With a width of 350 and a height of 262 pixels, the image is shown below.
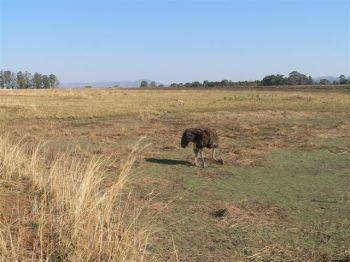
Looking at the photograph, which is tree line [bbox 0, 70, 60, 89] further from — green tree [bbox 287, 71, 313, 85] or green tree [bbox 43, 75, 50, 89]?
green tree [bbox 287, 71, 313, 85]

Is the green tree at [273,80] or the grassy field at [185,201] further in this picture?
the green tree at [273,80]

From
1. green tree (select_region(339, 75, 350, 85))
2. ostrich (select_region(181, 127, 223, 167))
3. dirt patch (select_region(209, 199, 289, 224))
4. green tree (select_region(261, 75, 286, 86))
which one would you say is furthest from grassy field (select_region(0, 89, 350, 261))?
green tree (select_region(261, 75, 286, 86))

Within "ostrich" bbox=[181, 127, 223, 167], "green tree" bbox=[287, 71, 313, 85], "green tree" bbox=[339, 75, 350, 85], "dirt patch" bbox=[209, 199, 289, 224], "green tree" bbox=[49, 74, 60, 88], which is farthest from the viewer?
"green tree" bbox=[49, 74, 60, 88]

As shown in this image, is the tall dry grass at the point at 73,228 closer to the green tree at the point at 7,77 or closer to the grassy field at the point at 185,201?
the grassy field at the point at 185,201

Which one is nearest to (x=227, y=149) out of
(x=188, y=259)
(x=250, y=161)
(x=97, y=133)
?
(x=250, y=161)

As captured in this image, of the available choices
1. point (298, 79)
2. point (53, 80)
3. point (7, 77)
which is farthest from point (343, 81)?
point (7, 77)

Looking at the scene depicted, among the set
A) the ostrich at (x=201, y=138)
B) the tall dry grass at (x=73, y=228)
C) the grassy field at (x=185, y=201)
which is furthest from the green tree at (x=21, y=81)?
the tall dry grass at (x=73, y=228)

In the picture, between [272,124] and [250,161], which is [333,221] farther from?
[272,124]

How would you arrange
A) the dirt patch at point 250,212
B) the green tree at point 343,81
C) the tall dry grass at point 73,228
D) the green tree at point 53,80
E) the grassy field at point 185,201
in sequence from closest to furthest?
the tall dry grass at point 73,228 → the grassy field at point 185,201 → the dirt patch at point 250,212 → the green tree at point 343,81 → the green tree at point 53,80

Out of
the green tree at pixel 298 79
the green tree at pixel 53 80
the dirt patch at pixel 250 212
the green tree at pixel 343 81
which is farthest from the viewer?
the green tree at pixel 53 80

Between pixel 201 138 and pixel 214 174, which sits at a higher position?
pixel 201 138

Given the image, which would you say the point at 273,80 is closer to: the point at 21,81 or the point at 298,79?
the point at 298,79

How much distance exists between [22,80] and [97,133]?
121 metres

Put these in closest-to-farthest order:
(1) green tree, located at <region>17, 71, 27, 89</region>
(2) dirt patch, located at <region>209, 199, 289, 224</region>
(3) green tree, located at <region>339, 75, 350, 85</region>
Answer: (2) dirt patch, located at <region>209, 199, 289, 224</region>, (3) green tree, located at <region>339, 75, 350, 85</region>, (1) green tree, located at <region>17, 71, 27, 89</region>
